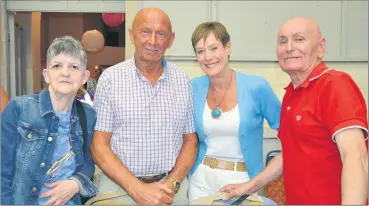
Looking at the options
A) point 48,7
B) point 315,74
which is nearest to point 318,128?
point 315,74

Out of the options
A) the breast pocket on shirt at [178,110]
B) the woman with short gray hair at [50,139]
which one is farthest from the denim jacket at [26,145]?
the breast pocket on shirt at [178,110]

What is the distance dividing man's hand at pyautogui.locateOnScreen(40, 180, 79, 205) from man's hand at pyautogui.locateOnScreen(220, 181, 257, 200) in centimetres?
76

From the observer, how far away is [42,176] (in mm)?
1797

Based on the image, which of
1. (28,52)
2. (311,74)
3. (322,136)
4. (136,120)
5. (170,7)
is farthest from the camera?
(28,52)

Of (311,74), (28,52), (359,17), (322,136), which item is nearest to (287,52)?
(311,74)

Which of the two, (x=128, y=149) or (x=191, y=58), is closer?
(x=128, y=149)

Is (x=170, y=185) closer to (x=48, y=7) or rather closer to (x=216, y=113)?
(x=216, y=113)

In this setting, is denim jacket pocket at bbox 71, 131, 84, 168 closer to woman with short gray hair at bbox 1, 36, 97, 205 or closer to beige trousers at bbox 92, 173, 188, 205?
woman with short gray hair at bbox 1, 36, 97, 205

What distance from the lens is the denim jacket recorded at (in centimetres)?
172

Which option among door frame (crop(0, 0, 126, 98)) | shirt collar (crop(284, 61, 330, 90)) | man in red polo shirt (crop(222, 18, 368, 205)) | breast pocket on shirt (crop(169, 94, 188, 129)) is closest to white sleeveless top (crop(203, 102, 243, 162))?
breast pocket on shirt (crop(169, 94, 188, 129))

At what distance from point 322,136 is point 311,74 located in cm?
28

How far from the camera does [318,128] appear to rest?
1.59 metres

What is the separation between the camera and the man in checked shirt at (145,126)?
6.91 ft

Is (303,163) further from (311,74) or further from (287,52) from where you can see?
(287,52)
